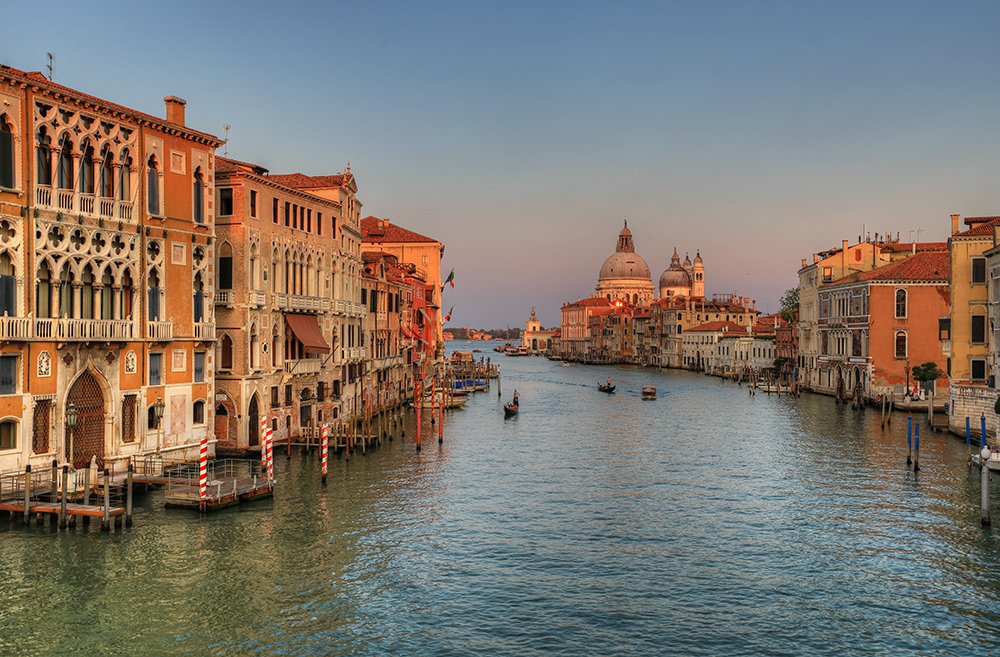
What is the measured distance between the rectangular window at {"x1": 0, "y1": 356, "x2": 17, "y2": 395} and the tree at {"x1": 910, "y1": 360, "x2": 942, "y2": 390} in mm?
47480

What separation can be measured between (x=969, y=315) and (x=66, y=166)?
3608 cm

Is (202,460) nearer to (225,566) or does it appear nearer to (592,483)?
(225,566)

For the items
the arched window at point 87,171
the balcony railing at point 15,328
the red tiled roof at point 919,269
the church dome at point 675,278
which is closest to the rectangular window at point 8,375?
the balcony railing at point 15,328

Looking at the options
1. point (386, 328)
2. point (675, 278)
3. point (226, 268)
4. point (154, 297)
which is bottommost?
point (386, 328)

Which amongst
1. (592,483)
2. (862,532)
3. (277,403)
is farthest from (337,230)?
(862,532)

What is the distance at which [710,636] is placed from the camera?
47.9 feet

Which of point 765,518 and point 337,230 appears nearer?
point 765,518

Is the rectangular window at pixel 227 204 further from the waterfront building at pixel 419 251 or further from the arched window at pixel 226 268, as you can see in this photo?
the waterfront building at pixel 419 251

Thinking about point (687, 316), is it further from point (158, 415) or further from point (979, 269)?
point (158, 415)

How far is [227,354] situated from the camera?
3003cm

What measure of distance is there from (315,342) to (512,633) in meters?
21.3

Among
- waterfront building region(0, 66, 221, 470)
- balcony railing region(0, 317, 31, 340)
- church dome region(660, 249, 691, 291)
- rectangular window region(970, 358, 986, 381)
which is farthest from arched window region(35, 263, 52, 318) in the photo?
church dome region(660, 249, 691, 291)

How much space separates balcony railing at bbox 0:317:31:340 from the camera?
20.5 meters

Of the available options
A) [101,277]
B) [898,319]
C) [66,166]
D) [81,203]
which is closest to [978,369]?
[898,319]
